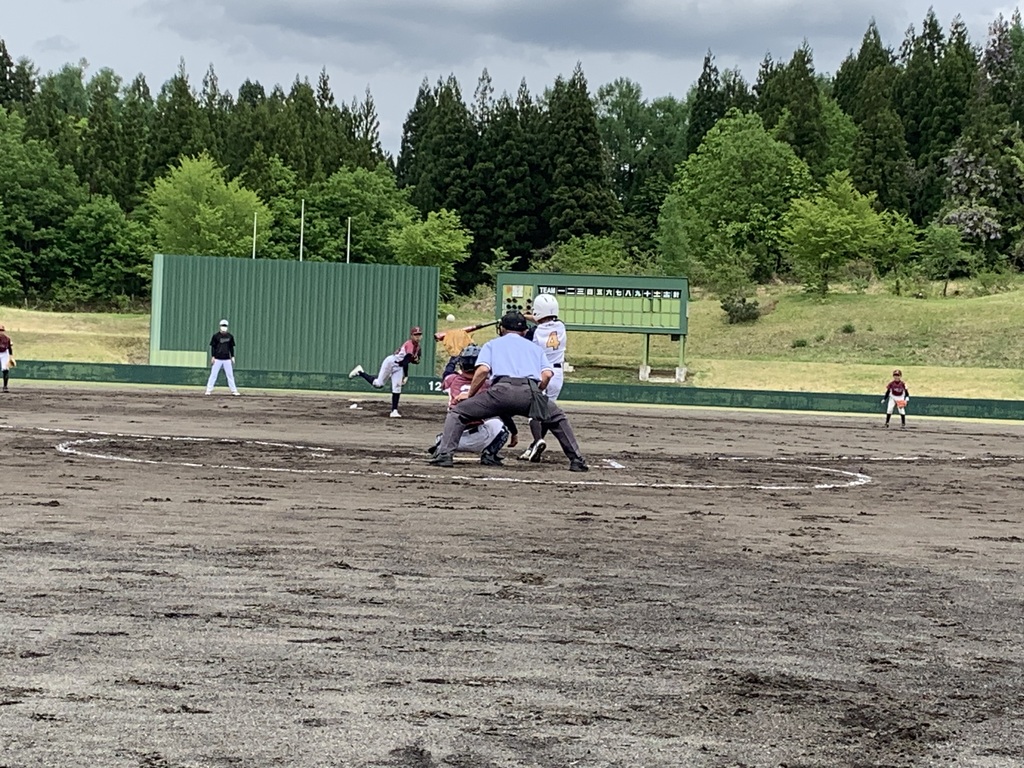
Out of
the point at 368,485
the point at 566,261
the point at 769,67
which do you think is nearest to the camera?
the point at 368,485

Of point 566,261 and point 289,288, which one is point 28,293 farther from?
point 289,288

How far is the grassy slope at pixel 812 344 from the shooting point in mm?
52750

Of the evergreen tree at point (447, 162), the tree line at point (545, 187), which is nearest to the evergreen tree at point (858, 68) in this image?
the tree line at point (545, 187)

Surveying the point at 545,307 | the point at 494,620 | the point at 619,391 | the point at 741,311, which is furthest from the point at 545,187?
the point at 494,620

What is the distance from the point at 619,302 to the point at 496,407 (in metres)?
34.4

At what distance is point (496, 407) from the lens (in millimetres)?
15945

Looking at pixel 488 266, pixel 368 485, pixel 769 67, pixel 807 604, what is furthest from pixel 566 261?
pixel 807 604

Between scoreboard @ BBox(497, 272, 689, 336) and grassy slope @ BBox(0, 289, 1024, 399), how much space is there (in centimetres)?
357

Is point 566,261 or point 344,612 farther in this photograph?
point 566,261

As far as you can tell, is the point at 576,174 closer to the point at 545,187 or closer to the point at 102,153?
the point at 545,187

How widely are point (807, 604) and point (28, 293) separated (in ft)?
272

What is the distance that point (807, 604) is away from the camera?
26.1 feet

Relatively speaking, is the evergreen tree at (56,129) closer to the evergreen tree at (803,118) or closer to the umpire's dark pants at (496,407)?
the evergreen tree at (803,118)

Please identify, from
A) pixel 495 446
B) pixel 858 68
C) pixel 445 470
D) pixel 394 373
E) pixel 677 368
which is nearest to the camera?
pixel 445 470
